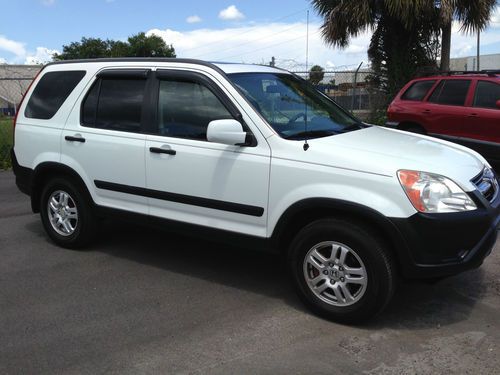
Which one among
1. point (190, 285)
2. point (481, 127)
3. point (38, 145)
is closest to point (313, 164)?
point (190, 285)

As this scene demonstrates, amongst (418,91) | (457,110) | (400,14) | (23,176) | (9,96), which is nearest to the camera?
(23,176)

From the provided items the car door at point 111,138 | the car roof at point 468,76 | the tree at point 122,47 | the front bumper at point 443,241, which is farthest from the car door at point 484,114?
the tree at point 122,47

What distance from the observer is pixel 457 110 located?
915cm

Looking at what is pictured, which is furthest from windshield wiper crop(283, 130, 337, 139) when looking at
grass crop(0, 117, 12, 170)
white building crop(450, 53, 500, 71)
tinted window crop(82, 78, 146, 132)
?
white building crop(450, 53, 500, 71)

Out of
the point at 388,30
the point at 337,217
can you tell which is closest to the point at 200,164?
the point at 337,217

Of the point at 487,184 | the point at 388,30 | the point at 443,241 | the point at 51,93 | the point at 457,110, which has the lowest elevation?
the point at 443,241

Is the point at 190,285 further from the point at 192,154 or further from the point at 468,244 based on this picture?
the point at 468,244

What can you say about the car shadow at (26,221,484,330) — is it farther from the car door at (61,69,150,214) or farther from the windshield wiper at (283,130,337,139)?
the windshield wiper at (283,130,337,139)

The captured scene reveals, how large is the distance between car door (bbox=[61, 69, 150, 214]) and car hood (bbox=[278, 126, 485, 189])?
162 cm

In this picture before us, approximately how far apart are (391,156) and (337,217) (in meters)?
0.56

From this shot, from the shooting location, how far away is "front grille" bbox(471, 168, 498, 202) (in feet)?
12.2

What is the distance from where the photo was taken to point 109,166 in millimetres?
4668

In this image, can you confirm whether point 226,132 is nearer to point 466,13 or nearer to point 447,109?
point 447,109

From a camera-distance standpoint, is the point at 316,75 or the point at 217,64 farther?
the point at 316,75
